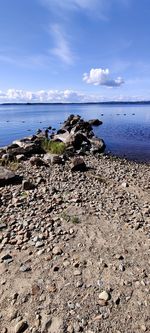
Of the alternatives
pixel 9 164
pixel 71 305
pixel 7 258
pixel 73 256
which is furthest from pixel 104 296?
pixel 9 164

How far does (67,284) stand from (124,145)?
2650 cm

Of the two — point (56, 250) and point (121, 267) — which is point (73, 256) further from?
point (121, 267)

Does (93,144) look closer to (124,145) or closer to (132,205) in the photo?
(124,145)

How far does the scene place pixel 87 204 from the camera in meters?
10.4

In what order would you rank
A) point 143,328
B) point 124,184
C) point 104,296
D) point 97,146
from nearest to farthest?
point 143,328 < point 104,296 < point 124,184 < point 97,146

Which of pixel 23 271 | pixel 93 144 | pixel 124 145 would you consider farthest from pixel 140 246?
pixel 124 145

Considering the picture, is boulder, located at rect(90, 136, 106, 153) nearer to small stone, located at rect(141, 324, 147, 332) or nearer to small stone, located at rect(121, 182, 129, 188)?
small stone, located at rect(121, 182, 129, 188)

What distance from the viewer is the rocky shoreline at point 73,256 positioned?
5586mm

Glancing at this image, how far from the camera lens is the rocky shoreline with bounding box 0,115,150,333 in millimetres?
5586

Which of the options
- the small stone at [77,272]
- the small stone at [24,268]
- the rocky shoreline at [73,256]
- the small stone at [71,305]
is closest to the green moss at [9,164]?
the rocky shoreline at [73,256]

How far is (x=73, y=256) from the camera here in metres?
7.41

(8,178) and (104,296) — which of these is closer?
(104,296)

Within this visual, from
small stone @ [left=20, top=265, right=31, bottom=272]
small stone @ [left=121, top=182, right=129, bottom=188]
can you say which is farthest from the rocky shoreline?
small stone @ [left=121, top=182, right=129, bottom=188]

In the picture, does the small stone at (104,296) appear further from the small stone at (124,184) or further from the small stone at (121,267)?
the small stone at (124,184)
